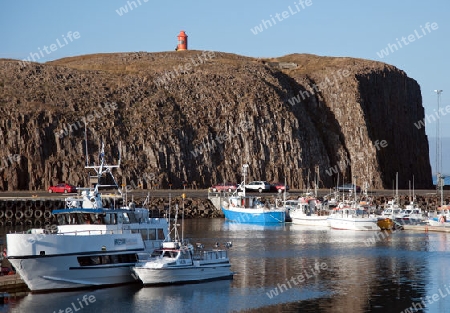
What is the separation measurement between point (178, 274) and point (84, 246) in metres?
5.65

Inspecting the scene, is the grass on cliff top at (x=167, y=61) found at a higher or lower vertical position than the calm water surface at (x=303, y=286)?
higher

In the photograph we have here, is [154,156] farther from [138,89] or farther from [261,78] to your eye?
[261,78]

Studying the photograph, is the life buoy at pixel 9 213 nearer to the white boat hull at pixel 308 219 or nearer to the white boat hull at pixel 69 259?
the white boat hull at pixel 308 219

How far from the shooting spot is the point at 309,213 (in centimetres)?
10675

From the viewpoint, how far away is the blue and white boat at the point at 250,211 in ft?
350

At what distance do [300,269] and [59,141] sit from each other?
74.8 meters

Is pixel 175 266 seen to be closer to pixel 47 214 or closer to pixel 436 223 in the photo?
pixel 436 223

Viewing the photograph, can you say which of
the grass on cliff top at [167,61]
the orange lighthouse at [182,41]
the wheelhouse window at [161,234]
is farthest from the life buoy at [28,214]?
the orange lighthouse at [182,41]

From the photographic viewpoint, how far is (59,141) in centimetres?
12750

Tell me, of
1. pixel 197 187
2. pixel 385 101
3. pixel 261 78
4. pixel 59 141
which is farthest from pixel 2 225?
pixel 385 101

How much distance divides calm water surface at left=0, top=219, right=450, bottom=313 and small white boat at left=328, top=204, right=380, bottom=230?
→ 15665mm

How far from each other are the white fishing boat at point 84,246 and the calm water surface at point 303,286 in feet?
2.86

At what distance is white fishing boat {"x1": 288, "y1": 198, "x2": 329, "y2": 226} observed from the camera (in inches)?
4087

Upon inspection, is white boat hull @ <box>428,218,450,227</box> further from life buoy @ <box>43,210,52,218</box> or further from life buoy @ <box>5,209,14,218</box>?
life buoy @ <box>5,209,14,218</box>
